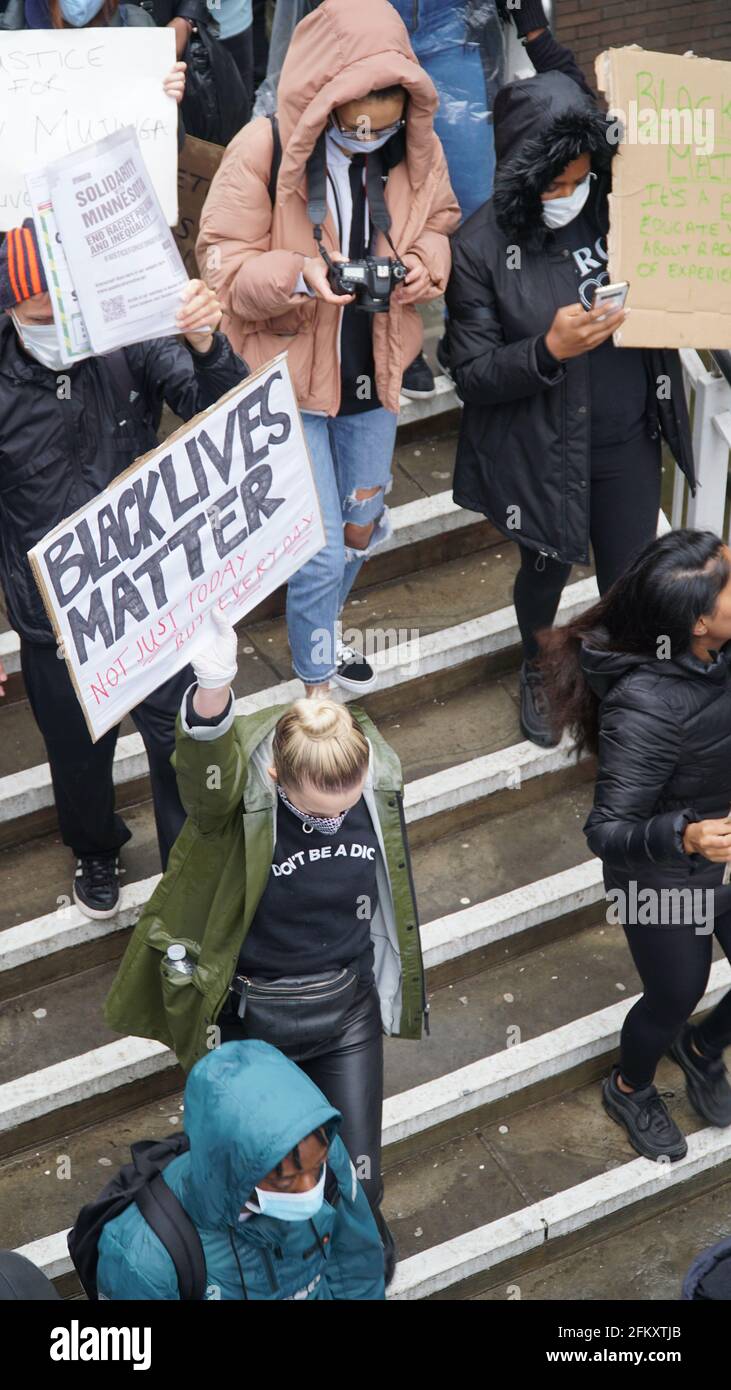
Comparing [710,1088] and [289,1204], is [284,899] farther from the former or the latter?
[710,1088]

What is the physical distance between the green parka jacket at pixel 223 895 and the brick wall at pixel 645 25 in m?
5.62

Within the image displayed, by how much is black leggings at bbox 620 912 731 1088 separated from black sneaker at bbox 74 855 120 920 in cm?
151

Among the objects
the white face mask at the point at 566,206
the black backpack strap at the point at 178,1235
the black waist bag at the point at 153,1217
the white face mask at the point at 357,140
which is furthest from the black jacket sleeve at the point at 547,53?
the black backpack strap at the point at 178,1235

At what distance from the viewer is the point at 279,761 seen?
151 inches

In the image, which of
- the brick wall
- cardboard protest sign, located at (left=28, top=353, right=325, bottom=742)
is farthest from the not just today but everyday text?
the brick wall

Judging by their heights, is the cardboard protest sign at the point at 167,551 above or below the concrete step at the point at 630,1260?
above

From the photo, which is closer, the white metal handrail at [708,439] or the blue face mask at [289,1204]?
the blue face mask at [289,1204]

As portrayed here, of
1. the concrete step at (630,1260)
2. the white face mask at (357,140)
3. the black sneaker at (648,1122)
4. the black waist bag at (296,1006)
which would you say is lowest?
the concrete step at (630,1260)

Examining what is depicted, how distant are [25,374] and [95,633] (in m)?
0.84

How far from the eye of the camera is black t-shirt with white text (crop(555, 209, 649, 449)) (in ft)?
16.2

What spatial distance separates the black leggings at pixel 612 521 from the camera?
5156 millimetres

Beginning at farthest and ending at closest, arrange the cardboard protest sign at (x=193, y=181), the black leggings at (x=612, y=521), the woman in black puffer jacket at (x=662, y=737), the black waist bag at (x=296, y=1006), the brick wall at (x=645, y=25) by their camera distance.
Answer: the brick wall at (x=645, y=25)
the cardboard protest sign at (x=193, y=181)
the black leggings at (x=612, y=521)
the woman in black puffer jacket at (x=662, y=737)
the black waist bag at (x=296, y=1006)

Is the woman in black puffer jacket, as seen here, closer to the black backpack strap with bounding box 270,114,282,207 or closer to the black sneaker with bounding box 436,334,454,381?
the black backpack strap with bounding box 270,114,282,207

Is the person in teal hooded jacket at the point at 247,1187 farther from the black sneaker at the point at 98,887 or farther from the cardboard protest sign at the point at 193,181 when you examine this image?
the cardboard protest sign at the point at 193,181
